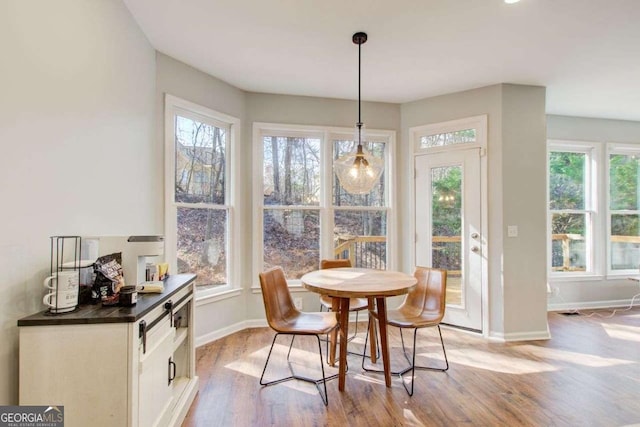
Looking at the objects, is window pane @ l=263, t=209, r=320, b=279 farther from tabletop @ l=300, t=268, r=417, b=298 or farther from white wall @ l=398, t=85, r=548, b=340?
white wall @ l=398, t=85, r=548, b=340

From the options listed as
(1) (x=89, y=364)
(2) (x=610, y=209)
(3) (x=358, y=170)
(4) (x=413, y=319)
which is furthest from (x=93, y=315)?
(2) (x=610, y=209)

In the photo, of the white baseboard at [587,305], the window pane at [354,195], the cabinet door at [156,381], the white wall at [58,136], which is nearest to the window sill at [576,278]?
the white baseboard at [587,305]

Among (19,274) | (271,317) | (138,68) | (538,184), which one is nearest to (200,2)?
(138,68)

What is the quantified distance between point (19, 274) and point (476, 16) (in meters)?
3.12

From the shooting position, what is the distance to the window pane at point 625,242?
473 centimetres

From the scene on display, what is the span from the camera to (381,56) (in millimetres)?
2926

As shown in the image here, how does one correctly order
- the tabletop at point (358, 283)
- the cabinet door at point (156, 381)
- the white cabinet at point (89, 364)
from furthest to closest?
1. the tabletop at point (358, 283)
2. the cabinet door at point (156, 381)
3. the white cabinet at point (89, 364)

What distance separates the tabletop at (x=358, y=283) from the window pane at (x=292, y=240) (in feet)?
3.58

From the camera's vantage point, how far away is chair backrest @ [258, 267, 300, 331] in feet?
7.81

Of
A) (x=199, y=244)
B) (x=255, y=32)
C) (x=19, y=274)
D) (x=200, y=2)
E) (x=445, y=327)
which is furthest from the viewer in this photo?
(x=445, y=327)

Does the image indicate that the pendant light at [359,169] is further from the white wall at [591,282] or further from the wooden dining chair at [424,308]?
the white wall at [591,282]

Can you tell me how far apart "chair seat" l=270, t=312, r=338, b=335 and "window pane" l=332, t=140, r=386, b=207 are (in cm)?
167

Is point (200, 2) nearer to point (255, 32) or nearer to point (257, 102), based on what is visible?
point (255, 32)

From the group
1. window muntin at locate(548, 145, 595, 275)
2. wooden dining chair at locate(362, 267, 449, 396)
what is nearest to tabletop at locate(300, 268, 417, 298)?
wooden dining chair at locate(362, 267, 449, 396)
